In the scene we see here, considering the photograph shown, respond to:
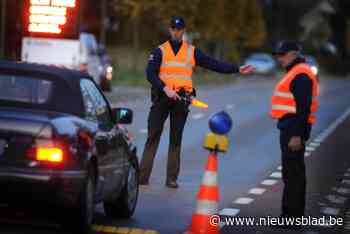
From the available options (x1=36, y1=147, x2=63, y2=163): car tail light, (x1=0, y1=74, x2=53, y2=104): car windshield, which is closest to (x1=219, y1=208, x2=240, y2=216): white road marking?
(x1=0, y1=74, x2=53, y2=104): car windshield

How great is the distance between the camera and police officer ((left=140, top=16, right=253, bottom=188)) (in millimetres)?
13602

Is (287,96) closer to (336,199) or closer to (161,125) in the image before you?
(336,199)

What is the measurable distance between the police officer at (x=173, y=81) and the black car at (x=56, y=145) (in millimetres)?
3098

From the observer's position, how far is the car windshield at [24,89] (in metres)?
9.73

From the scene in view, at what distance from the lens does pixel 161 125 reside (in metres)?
13.8

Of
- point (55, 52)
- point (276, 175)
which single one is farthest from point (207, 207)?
point (55, 52)

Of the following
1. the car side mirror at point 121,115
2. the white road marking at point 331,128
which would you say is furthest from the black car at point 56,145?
the white road marking at point 331,128

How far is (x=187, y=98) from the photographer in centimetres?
1363

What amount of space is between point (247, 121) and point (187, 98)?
14.2 meters

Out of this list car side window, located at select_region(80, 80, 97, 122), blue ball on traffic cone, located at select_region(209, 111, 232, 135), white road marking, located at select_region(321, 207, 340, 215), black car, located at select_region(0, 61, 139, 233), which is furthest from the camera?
→ white road marking, located at select_region(321, 207, 340, 215)

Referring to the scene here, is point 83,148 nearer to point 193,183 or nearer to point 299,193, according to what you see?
point 299,193

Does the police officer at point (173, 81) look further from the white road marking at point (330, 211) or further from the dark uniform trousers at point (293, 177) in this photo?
the dark uniform trousers at point (293, 177)

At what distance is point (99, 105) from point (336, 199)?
13.4ft

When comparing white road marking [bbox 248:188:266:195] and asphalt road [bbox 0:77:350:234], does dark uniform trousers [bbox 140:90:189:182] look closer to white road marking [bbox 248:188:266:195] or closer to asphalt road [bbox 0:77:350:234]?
asphalt road [bbox 0:77:350:234]
